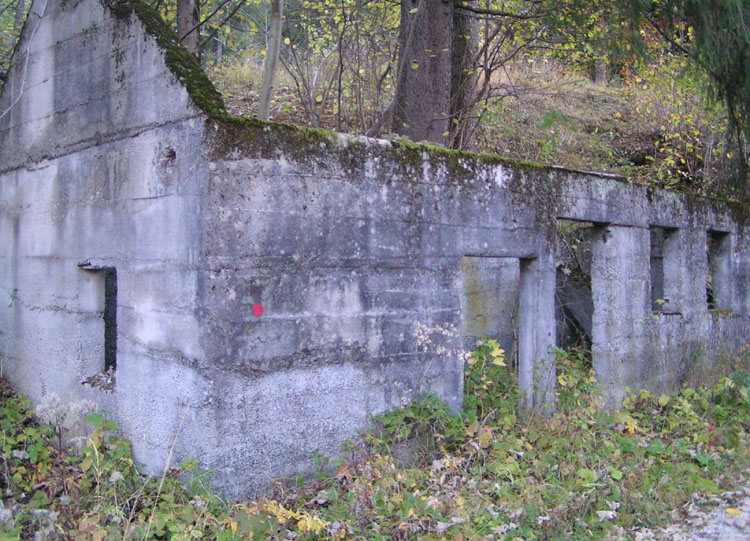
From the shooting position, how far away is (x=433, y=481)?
4625mm

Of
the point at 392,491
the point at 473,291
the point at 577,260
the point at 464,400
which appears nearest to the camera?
the point at 392,491

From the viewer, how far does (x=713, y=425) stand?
6.03 m

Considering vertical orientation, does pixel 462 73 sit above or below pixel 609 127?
below

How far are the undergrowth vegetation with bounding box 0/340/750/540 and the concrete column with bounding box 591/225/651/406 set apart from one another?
25.1 inches

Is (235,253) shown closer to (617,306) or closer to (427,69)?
(617,306)

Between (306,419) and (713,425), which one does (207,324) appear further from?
(713,425)

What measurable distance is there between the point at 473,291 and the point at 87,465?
14.1ft

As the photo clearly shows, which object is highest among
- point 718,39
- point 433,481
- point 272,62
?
point 718,39

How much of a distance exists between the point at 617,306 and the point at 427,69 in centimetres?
411

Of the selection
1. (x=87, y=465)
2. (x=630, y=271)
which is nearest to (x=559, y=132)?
(x=630, y=271)

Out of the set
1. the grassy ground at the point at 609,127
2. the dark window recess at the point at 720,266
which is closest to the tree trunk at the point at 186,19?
the grassy ground at the point at 609,127

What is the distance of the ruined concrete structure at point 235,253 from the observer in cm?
427

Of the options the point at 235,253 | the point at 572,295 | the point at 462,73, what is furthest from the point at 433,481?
the point at 462,73

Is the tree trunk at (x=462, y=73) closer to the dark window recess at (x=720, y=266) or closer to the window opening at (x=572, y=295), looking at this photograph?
the window opening at (x=572, y=295)
